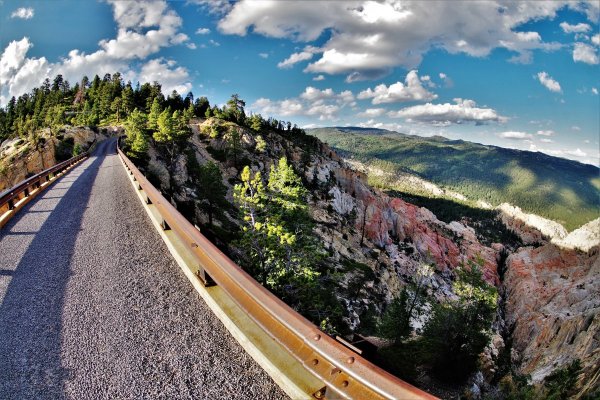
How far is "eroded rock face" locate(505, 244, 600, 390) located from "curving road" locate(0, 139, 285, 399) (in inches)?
710

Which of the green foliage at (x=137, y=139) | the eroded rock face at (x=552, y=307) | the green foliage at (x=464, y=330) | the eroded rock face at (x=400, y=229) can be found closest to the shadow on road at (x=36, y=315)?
Answer: the eroded rock face at (x=552, y=307)

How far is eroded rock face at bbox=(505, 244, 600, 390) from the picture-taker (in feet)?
133

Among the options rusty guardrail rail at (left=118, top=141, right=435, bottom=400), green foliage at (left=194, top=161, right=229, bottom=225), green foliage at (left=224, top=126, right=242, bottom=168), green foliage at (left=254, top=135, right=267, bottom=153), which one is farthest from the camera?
green foliage at (left=254, top=135, right=267, bottom=153)

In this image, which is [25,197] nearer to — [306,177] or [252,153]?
[252,153]

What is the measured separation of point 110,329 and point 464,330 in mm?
26169

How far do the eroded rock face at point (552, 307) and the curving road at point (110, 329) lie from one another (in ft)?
59.1

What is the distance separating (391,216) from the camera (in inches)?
4262

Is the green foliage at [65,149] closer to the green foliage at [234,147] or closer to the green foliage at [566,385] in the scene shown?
the green foliage at [234,147]

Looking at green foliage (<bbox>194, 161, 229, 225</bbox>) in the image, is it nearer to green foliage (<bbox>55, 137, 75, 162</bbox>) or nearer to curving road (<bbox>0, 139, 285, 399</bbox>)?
curving road (<bbox>0, 139, 285, 399</bbox>)

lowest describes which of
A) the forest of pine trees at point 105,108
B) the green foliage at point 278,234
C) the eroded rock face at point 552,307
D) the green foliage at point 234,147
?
the eroded rock face at point 552,307

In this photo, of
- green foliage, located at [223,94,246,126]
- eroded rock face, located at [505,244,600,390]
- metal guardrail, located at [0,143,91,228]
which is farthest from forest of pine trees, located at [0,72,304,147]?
eroded rock face, located at [505,244,600,390]

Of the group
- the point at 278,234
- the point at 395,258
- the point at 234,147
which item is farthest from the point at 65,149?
the point at 395,258

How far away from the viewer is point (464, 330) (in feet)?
81.1

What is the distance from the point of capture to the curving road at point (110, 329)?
140 inches
